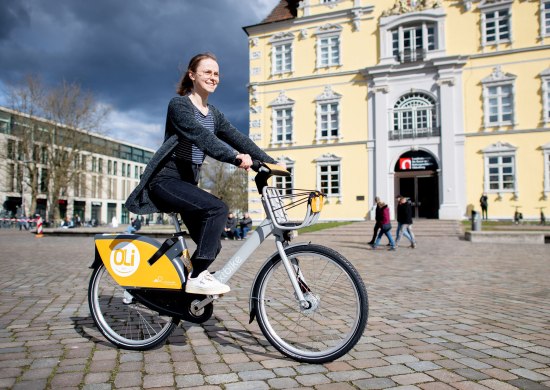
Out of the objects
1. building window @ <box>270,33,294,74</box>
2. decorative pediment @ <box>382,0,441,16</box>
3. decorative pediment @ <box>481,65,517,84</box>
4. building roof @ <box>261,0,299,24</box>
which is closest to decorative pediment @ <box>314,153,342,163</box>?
building window @ <box>270,33,294,74</box>

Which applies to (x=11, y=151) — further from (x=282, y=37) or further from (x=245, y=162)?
(x=245, y=162)

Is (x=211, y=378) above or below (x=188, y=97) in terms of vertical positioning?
below

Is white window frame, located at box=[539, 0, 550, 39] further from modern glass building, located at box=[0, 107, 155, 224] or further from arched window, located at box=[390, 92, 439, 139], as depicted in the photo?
modern glass building, located at box=[0, 107, 155, 224]

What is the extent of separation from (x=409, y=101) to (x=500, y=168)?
7.13m

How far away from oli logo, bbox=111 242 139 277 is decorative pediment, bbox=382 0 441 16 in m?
30.1

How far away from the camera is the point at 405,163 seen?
2841 centimetres

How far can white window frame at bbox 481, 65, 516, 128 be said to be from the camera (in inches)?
1043

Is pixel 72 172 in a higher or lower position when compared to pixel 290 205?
higher

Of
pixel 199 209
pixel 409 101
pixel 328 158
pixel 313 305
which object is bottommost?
pixel 313 305

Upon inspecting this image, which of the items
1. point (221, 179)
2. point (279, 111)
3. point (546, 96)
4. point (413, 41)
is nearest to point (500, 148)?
point (546, 96)

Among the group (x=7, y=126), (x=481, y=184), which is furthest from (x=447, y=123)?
(x=7, y=126)

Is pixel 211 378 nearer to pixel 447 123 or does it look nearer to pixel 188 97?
pixel 188 97

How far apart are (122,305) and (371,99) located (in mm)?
28284

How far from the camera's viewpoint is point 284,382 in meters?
2.53
